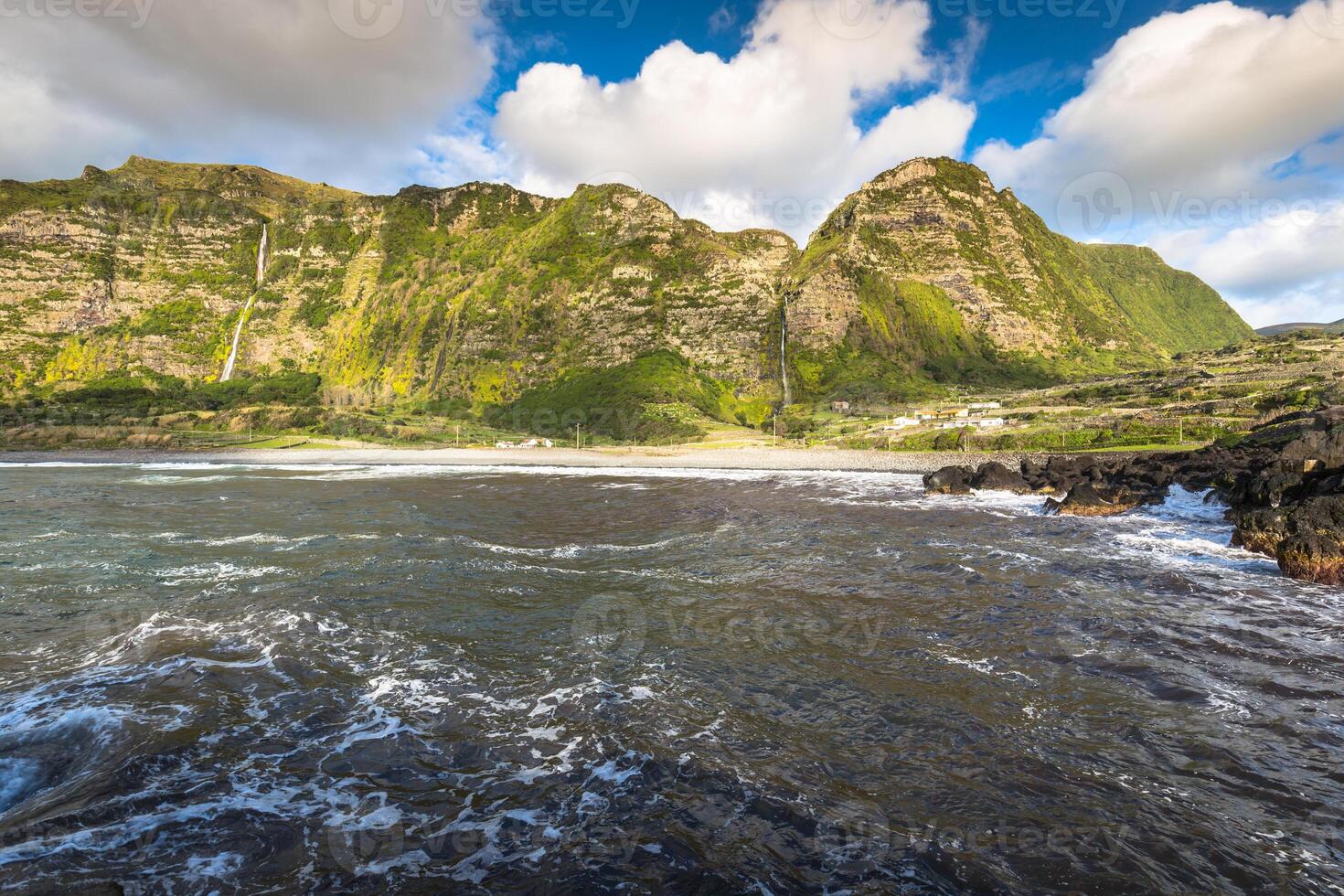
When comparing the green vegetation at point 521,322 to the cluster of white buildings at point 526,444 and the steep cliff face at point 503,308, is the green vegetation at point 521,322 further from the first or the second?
the cluster of white buildings at point 526,444

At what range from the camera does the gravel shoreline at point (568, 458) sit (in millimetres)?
69875

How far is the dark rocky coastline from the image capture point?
17936mm

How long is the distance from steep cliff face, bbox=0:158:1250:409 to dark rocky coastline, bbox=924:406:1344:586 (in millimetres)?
96812

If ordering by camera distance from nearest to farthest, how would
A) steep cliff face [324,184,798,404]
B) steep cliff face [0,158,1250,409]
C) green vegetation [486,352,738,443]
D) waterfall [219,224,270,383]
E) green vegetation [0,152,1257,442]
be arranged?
green vegetation [486,352,738,443] → green vegetation [0,152,1257,442] → steep cliff face [0,158,1250,409] → steep cliff face [324,184,798,404] → waterfall [219,224,270,383]

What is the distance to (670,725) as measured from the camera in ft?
30.1

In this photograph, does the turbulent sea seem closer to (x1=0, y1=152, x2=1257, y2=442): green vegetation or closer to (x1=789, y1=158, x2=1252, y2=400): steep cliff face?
(x1=0, y1=152, x2=1257, y2=442): green vegetation

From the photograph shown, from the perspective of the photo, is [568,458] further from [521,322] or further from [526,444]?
[521,322]

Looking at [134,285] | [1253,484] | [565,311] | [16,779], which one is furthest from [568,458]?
[134,285]

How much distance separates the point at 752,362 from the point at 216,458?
119m

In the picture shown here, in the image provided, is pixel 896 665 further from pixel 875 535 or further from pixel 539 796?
pixel 875 535

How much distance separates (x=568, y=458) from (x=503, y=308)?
317 feet

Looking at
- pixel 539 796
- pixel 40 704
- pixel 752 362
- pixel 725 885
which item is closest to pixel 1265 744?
pixel 725 885

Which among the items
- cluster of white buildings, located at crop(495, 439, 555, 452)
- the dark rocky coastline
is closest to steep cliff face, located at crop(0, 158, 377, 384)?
cluster of white buildings, located at crop(495, 439, 555, 452)

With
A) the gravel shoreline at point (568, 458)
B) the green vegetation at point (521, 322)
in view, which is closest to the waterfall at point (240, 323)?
the green vegetation at point (521, 322)
